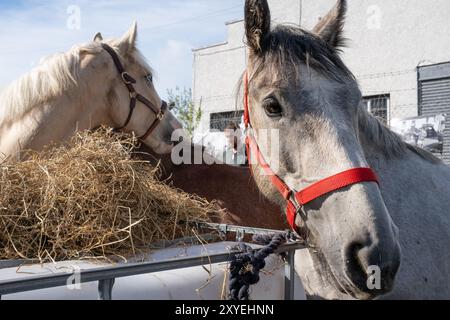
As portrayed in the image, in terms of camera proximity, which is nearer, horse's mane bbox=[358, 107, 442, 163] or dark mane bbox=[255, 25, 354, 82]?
dark mane bbox=[255, 25, 354, 82]

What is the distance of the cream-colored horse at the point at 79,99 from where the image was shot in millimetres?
3225

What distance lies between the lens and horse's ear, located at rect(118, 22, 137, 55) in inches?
151

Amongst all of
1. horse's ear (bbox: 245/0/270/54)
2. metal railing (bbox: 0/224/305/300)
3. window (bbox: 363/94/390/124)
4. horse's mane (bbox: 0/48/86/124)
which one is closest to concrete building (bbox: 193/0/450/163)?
window (bbox: 363/94/390/124)

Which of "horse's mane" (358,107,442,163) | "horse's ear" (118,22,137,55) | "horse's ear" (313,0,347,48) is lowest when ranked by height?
"horse's mane" (358,107,442,163)

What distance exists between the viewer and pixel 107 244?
1910mm

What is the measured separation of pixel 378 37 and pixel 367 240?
A: 12793 millimetres

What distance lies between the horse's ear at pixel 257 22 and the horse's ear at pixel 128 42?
1.77 metres

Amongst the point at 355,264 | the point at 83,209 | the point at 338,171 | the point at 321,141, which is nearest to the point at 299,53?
the point at 321,141

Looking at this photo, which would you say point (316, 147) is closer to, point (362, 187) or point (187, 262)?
point (362, 187)

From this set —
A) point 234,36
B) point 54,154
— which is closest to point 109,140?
point 54,154

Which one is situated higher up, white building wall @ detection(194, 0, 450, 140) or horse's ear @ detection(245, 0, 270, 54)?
white building wall @ detection(194, 0, 450, 140)

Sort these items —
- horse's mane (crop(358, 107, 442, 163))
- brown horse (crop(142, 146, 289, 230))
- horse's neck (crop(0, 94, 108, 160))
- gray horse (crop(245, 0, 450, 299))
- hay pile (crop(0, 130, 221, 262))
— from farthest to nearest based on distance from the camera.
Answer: brown horse (crop(142, 146, 289, 230))
horse's neck (crop(0, 94, 108, 160))
horse's mane (crop(358, 107, 442, 163))
hay pile (crop(0, 130, 221, 262))
gray horse (crop(245, 0, 450, 299))

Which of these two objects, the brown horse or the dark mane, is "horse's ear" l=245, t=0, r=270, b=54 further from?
the brown horse

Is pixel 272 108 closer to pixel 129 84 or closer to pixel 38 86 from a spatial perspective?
pixel 129 84
